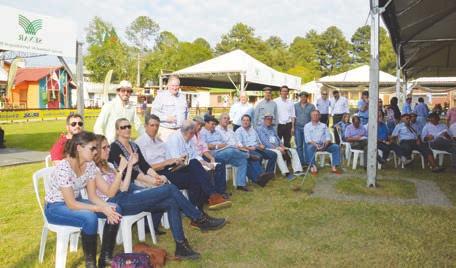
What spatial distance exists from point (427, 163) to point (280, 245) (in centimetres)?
559

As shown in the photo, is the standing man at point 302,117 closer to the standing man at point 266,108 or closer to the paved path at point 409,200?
the standing man at point 266,108

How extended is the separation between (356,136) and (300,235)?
4.61m

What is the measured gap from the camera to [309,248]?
12.3 ft

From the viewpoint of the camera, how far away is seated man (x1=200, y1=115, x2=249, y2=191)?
6074 millimetres

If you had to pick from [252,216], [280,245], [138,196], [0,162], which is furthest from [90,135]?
[0,162]

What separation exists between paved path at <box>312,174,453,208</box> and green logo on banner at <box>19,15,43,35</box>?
5.97m

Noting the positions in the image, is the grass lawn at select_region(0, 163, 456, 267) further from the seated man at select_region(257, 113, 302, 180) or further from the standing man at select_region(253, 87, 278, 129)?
the standing man at select_region(253, 87, 278, 129)

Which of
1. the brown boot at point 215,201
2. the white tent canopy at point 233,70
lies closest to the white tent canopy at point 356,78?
the white tent canopy at point 233,70

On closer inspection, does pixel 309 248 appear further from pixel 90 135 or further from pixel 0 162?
pixel 0 162

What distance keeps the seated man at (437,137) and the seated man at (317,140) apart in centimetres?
215

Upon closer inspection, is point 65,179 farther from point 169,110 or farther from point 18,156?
point 18,156

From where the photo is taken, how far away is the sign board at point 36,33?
7082 millimetres

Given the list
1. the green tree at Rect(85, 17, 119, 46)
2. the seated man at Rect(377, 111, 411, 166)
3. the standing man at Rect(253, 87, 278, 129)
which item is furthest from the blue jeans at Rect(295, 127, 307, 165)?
the green tree at Rect(85, 17, 119, 46)

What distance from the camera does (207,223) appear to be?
4141mm
